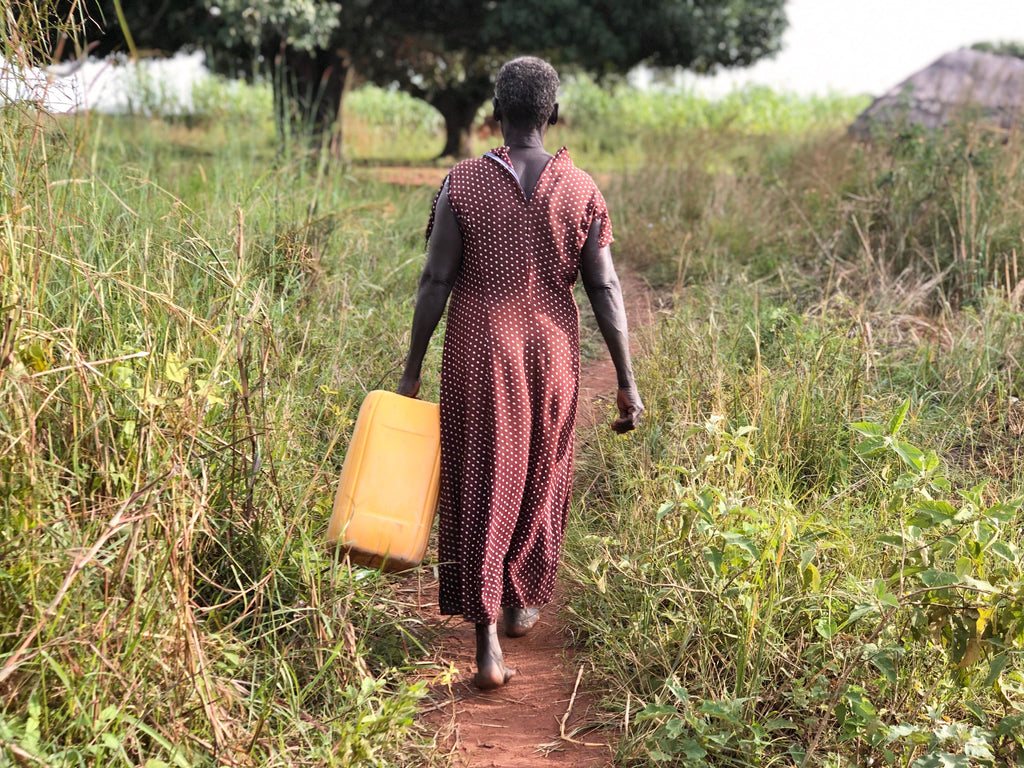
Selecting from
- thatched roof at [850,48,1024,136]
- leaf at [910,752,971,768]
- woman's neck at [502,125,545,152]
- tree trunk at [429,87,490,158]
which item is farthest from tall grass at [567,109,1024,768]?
tree trunk at [429,87,490,158]

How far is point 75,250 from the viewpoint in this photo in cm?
295

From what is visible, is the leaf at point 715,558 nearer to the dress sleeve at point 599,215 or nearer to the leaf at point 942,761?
the leaf at point 942,761

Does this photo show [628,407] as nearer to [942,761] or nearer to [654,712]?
[654,712]

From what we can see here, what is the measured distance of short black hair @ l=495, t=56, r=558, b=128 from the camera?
9.24 feet

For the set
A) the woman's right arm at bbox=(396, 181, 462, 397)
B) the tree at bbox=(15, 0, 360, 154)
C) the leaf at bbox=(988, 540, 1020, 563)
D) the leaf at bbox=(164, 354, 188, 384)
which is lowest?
the leaf at bbox=(988, 540, 1020, 563)

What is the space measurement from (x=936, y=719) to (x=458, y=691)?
4.47ft

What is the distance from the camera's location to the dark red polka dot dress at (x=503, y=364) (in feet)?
9.28

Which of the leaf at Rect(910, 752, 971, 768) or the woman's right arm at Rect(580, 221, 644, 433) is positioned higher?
the woman's right arm at Rect(580, 221, 644, 433)

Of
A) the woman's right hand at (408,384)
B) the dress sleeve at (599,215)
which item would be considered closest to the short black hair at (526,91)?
the dress sleeve at (599,215)

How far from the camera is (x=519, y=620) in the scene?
3.25 m

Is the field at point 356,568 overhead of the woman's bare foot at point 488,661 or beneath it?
overhead

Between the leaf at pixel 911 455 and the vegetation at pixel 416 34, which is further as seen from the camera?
the vegetation at pixel 416 34

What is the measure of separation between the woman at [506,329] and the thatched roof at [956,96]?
17.7ft

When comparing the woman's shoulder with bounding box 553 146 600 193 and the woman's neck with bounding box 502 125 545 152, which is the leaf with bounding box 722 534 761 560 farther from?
the woman's neck with bounding box 502 125 545 152
